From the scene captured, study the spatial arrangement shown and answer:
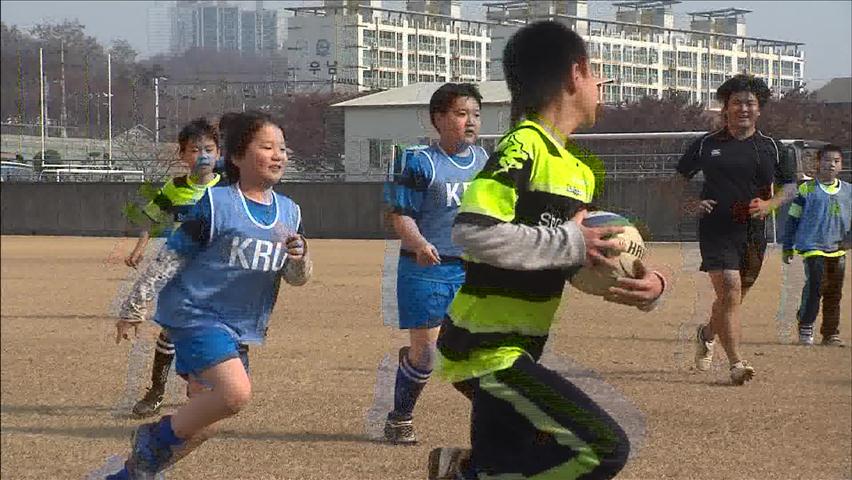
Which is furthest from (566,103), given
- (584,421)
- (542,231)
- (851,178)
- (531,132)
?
(851,178)

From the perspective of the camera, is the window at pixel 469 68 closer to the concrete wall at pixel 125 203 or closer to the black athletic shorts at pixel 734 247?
the concrete wall at pixel 125 203

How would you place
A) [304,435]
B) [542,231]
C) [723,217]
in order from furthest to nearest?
[723,217] → [304,435] → [542,231]

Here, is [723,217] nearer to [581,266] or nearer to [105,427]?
[105,427]

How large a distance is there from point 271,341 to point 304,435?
5.47m

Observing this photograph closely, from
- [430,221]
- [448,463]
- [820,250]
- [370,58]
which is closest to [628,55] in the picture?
[370,58]

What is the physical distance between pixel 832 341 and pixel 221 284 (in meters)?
9.25

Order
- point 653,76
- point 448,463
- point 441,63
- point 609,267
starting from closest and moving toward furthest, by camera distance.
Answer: point 609,267 → point 448,463 → point 441,63 → point 653,76

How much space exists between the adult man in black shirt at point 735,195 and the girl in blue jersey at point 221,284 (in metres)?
4.74

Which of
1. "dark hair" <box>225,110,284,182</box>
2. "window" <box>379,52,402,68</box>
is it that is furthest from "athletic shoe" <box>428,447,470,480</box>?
"window" <box>379,52,402,68</box>

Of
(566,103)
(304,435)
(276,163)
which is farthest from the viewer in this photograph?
(304,435)

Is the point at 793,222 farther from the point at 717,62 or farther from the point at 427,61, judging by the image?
the point at 717,62

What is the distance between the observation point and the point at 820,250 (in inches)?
568

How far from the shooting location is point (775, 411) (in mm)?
9453

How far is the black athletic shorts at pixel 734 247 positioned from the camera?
10.4m
